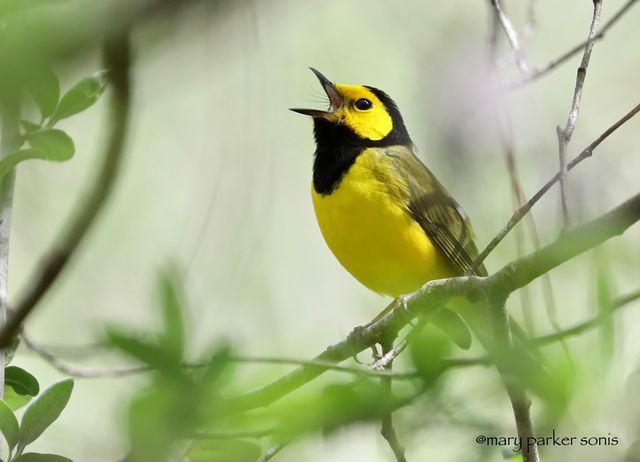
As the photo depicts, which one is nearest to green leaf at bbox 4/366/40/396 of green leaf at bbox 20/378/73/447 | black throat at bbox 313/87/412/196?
green leaf at bbox 20/378/73/447

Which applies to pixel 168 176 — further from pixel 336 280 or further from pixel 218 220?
pixel 218 220

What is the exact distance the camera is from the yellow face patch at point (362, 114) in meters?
5.39

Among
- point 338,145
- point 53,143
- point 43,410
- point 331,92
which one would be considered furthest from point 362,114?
point 43,410

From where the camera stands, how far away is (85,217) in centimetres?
105

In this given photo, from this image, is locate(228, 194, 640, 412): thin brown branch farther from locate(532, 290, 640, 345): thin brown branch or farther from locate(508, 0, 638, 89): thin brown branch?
locate(508, 0, 638, 89): thin brown branch

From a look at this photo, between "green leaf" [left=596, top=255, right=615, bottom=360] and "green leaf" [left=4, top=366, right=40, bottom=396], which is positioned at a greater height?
"green leaf" [left=596, top=255, right=615, bottom=360]

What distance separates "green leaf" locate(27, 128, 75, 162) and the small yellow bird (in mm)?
2702

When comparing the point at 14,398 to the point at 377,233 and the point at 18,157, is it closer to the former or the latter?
the point at 18,157

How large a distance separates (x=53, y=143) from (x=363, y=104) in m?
3.65

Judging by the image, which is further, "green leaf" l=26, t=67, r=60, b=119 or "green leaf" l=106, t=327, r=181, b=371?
"green leaf" l=26, t=67, r=60, b=119

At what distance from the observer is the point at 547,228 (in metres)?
4.39

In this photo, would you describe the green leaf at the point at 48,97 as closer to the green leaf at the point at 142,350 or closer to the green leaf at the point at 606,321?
the green leaf at the point at 142,350

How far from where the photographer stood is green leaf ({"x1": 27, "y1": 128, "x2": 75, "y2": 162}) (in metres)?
1.99

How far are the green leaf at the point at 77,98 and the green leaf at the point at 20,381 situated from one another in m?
0.57
